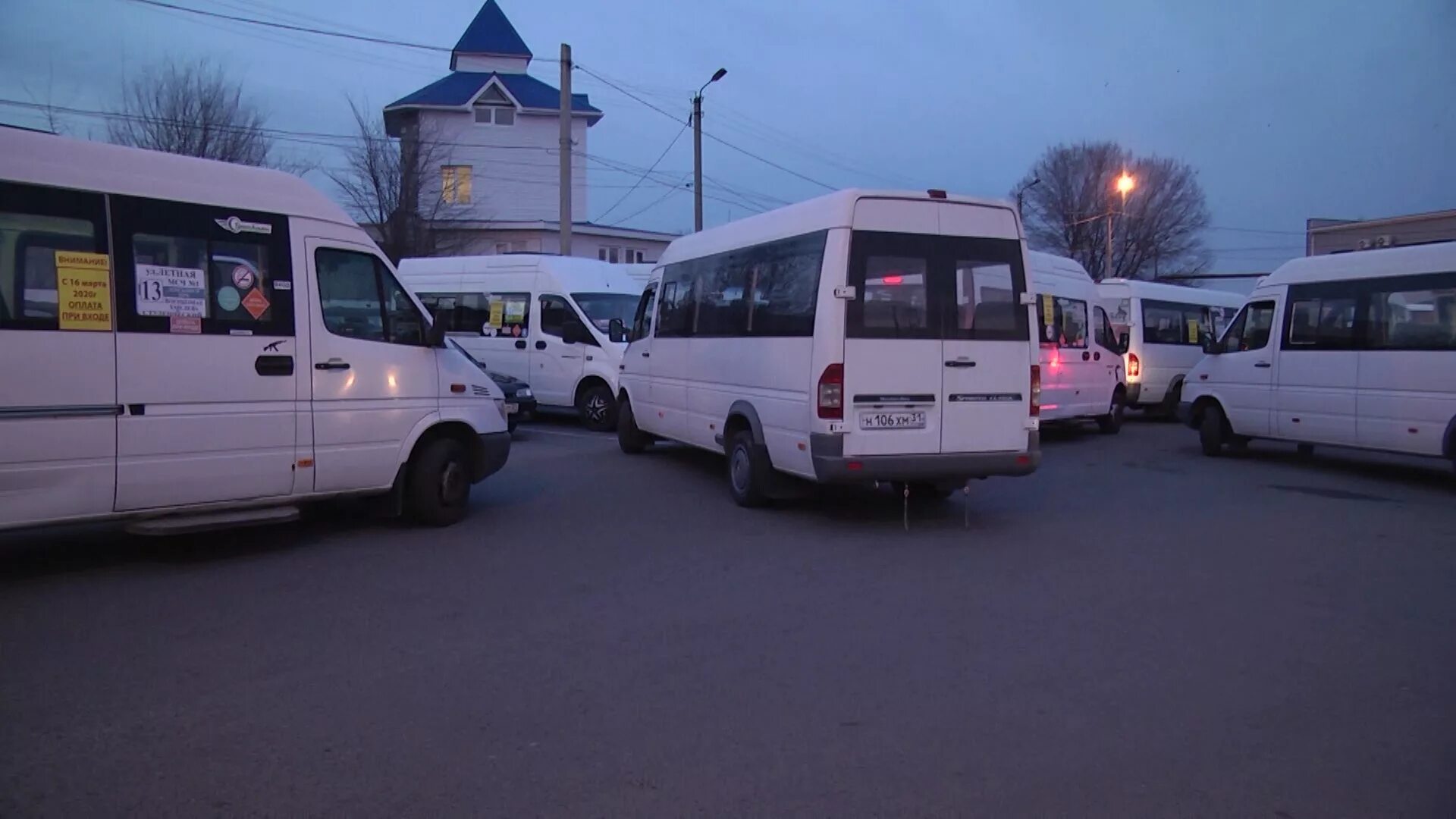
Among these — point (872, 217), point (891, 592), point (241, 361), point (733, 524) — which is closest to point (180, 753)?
point (241, 361)

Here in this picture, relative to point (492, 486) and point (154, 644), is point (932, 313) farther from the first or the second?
point (154, 644)

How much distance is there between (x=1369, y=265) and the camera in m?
12.1

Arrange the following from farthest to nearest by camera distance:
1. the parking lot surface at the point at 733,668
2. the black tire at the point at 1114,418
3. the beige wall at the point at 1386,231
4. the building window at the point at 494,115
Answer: the building window at the point at 494,115 → the beige wall at the point at 1386,231 → the black tire at the point at 1114,418 → the parking lot surface at the point at 733,668

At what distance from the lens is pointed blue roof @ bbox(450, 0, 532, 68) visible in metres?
40.0

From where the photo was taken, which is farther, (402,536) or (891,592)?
(402,536)

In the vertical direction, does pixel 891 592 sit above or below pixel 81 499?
below

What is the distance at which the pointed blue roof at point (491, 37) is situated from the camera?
3997 cm

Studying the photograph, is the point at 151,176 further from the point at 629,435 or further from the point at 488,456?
the point at 629,435

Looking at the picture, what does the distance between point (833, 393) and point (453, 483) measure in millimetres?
3327

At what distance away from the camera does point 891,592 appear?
677 cm

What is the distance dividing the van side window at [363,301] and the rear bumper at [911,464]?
348 centimetres

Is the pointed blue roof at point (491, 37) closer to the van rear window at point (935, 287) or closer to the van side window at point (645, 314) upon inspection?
the van side window at point (645, 314)

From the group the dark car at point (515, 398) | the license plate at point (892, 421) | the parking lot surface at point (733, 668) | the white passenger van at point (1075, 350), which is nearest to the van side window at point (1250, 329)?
Answer: the white passenger van at point (1075, 350)

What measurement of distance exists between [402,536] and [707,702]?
175 inches
